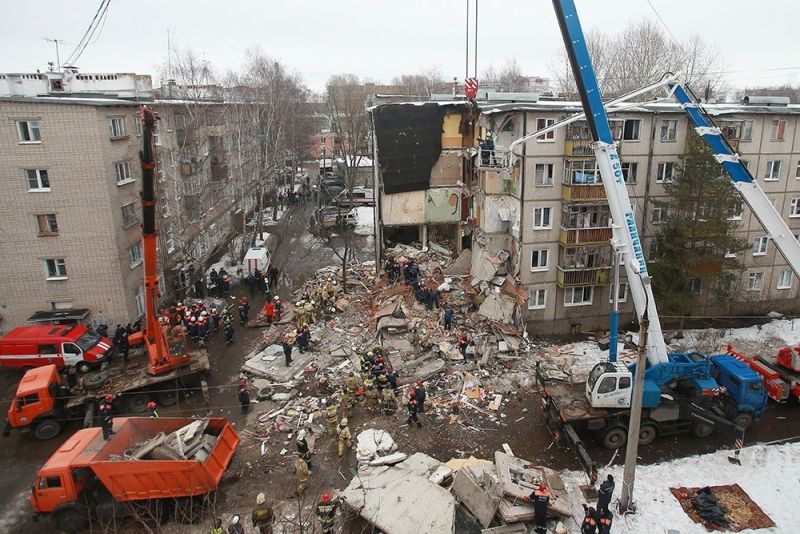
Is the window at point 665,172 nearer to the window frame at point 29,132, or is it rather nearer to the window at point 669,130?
the window at point 669,130

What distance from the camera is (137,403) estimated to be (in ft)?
64.6

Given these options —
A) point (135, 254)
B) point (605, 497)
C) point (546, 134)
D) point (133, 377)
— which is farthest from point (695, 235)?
point (135, 254)

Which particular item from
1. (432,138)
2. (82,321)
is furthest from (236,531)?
(432,138)

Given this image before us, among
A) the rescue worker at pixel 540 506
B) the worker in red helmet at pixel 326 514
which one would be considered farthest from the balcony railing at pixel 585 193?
the worker in red helmet at pixel 326 514

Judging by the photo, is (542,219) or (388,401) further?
(542,219)

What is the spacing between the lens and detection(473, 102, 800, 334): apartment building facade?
24.1 meters

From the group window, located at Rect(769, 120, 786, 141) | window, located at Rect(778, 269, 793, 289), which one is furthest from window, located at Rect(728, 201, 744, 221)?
window, located at Rect(778, 269, 793, 289)

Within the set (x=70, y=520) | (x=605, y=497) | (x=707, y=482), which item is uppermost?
(x=605, y=497)

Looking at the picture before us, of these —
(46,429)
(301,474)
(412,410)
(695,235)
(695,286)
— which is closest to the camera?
(301,474)

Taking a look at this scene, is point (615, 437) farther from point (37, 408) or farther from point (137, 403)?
point (37, 408)

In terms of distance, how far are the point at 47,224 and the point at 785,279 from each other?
38129mm

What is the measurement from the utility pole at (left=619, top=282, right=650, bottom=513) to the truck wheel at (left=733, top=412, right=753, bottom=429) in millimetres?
6187

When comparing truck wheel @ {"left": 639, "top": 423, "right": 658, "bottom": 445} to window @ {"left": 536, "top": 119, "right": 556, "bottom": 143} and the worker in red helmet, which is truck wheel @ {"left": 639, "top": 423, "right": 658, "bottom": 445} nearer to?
the worker in red helmet

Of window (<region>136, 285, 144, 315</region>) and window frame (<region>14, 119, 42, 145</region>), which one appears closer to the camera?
window frame (<region>14, 119, 42, 145</region>)
